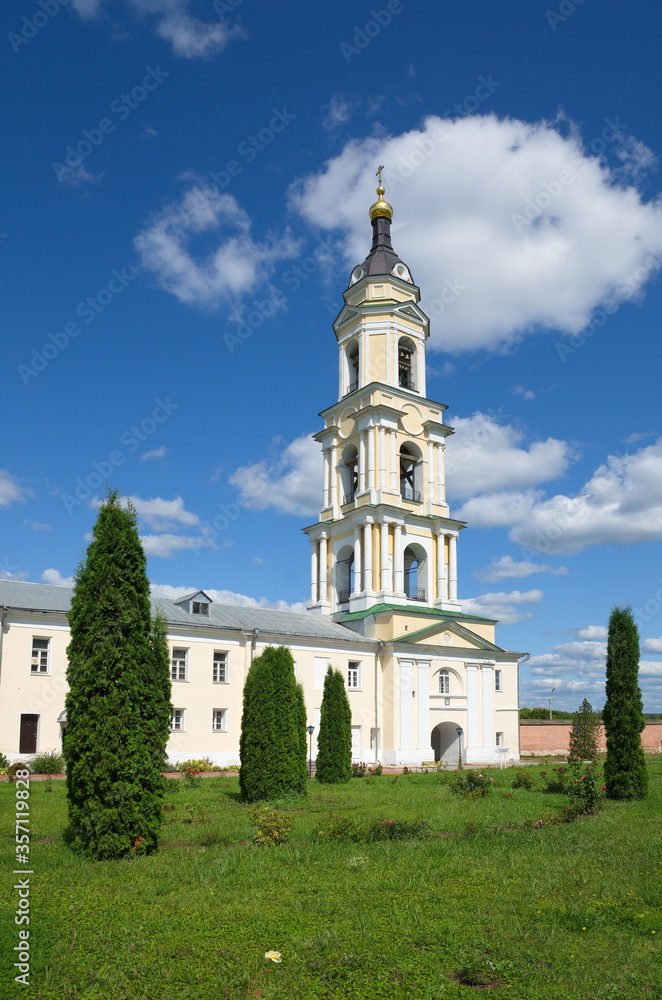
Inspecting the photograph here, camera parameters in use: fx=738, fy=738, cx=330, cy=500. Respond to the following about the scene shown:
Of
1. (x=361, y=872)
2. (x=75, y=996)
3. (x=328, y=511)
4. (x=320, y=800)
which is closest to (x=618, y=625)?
(x=320, y=800)

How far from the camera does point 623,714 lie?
67.5 feet

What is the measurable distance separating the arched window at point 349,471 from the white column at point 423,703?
11.6 metres

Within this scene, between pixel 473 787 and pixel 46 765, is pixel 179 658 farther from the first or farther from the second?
pixel 473 787

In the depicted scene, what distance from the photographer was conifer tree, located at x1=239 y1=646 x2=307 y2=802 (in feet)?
59.6

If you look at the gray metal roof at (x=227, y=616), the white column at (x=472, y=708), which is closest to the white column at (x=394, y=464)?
the gray metal roof at (x=227, y=616)

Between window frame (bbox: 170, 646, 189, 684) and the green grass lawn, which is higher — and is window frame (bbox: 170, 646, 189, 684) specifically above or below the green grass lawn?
above

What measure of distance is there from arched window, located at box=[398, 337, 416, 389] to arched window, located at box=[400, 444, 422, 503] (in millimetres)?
4138

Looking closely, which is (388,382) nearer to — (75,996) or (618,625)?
(618,625)

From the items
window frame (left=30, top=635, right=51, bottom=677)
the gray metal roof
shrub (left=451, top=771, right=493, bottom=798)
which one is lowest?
shrub (left=451, top=771, right=493, bottom=798)

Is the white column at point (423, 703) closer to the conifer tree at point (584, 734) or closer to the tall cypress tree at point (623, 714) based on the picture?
the conifer tree at point (584, 734)

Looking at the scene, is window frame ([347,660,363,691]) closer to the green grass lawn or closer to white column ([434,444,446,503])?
white column ([434,444,446,503])

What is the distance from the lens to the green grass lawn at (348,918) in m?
6.18

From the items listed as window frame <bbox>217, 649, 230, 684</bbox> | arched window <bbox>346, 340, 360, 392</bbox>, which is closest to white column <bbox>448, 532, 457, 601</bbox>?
arched window <bbox>346, 340, 360, 392</bbox>

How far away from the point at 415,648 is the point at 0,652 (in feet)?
61.8
